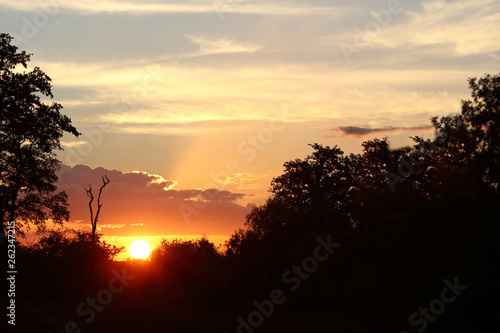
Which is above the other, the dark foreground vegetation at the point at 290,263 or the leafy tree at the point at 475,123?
the leafy tree at the point at 475,123

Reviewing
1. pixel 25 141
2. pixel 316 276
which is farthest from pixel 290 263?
pixel 25 141

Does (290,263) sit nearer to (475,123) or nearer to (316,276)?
(316,276)

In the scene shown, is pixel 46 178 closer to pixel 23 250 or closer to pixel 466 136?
pixel 23 250

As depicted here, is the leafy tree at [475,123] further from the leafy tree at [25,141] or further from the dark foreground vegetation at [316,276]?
the leafy tree at [25,141]

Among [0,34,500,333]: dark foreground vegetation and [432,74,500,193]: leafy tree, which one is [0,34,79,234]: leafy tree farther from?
[432,74,500,193]: leafy tree

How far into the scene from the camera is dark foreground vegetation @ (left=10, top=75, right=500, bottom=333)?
72.7 feet

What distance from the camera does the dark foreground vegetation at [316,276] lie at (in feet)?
72.7

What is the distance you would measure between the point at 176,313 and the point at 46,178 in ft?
57.1

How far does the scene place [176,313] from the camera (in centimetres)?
2908

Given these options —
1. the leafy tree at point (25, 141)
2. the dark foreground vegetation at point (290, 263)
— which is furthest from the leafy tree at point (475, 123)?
the leafy tree at point (25, 141)

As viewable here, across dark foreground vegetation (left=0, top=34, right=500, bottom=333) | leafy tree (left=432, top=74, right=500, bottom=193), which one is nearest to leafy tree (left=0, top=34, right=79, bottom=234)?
dark foreground vegetation (left=0, top=34, right=500, bottom=333)

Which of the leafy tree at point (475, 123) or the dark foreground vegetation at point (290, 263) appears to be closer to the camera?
the dark foreground vegetation at point (290, 263)

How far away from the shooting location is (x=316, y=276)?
29.1 m

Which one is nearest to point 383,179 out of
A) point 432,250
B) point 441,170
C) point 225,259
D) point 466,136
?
point 441,170
